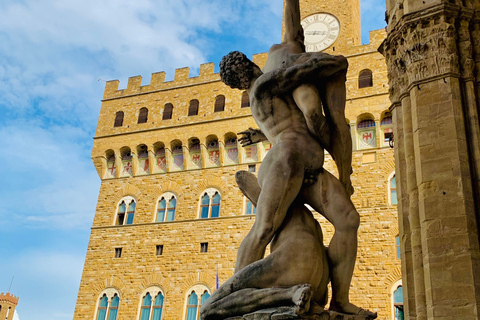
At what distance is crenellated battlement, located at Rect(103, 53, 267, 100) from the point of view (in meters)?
25.3

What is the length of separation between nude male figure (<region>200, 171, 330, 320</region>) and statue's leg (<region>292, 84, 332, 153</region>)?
0.51 metres

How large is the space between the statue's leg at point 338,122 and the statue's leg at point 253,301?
35.5 inches

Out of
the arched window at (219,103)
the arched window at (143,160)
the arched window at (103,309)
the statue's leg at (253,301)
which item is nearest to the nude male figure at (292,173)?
the statue's leg at (253,301)

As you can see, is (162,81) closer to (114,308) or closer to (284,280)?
(114,308)

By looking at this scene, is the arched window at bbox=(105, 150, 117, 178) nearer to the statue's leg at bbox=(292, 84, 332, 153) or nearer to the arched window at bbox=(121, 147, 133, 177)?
the arched window at bbox=(121, 147, 133, 177)

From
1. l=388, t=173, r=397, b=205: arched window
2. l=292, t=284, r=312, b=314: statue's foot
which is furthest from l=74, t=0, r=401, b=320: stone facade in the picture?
l=292, t=284, r=312, b=314: statue's foot

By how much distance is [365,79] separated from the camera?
71.9 feet

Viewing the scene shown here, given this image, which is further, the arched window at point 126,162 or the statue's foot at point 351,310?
the arched window at point 126,162

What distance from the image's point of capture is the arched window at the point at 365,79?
2181 centimetres

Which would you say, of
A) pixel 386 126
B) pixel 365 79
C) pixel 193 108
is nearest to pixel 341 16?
pixel 365 79

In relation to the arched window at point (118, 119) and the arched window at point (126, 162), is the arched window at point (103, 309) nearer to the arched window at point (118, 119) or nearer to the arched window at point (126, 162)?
the arched window at point (126, 162)

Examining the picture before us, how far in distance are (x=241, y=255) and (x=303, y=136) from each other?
79 cm

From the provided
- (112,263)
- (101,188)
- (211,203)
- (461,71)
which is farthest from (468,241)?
(101,188)

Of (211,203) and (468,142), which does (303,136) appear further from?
(211,203)
